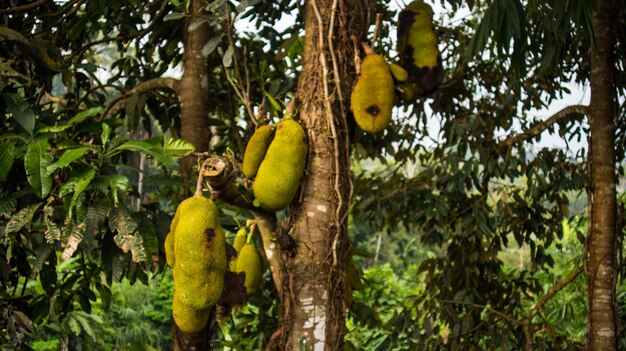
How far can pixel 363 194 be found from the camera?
14.0 ft

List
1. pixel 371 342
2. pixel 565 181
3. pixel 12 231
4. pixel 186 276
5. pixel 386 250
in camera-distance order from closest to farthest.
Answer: pixel 186 276
pixel 12 231
pixel 565 181
pixel 371 342
pixel 386 250

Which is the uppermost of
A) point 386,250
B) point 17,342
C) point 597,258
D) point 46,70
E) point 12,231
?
point 386,250

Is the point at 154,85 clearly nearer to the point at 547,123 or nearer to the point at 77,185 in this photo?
the point at 77,185

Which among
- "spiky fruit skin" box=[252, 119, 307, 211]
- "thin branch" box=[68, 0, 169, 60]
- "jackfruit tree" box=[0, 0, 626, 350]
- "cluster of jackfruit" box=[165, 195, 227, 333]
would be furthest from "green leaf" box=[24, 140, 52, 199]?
"thin branch" box=[68, 0, 169, 60]

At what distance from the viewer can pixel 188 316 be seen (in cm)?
165

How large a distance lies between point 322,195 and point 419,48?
0.63 m

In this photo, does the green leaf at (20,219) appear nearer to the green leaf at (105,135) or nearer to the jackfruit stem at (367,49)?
the green leaf at (105,135)

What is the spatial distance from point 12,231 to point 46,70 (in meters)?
0.66

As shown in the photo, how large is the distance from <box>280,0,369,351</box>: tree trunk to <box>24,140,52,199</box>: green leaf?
634 millimetres

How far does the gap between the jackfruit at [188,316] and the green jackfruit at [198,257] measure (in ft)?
0.05

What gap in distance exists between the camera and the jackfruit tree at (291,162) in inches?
67.4

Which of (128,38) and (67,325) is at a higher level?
(128,38)

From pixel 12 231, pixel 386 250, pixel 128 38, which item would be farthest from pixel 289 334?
pixel 386 250

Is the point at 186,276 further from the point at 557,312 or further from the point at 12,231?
the point at 557,312
